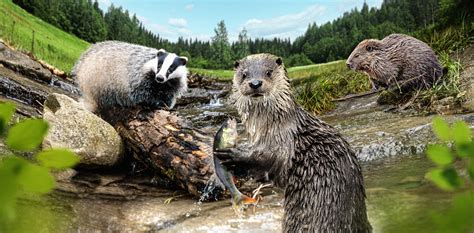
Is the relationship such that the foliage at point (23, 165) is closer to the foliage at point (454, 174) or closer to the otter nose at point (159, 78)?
the foliage at point (454, 174)

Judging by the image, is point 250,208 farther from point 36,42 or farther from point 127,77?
point 36,42

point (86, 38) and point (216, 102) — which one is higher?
point (86, 38)

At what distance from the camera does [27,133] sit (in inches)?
16.4

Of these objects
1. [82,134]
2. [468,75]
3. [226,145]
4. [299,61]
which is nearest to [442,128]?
[226,145]

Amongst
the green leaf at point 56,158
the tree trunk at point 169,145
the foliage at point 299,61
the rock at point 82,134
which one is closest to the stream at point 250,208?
the tree trunk at point 169,145

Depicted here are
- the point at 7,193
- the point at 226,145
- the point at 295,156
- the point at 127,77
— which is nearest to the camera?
the point at 7,193

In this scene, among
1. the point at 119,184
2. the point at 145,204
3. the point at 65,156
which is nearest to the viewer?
the point at 65,156

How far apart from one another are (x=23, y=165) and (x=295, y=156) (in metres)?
3.88

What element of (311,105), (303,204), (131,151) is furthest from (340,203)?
(311,105)

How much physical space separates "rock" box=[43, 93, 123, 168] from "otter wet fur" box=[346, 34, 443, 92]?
5.90 m

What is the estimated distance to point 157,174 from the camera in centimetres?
784

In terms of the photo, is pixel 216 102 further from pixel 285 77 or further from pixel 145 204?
pixel 285 77

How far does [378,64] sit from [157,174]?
567cm

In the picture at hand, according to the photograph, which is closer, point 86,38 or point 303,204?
point 303,204
